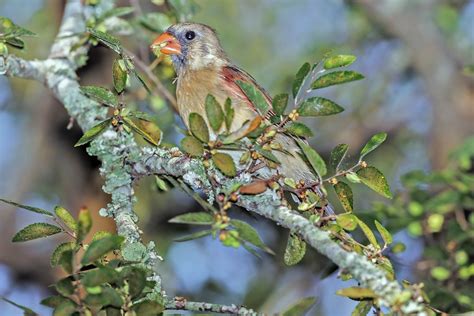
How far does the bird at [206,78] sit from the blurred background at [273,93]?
0.56ft

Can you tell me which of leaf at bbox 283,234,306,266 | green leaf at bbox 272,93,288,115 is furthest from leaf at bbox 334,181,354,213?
green leaf at bbox 272,93,288,115

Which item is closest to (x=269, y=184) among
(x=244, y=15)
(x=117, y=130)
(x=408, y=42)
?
(x=117, y=130)

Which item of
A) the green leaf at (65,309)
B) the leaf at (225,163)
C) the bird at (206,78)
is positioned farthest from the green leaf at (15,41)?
the green leaf at (65,309)

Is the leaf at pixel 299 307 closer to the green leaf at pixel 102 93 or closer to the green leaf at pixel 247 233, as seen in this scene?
the green leaf at pixel 247 233

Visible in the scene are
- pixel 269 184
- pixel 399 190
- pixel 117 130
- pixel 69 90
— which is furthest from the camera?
pixel 399 190

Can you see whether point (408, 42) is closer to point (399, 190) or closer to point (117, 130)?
point (399, 190)

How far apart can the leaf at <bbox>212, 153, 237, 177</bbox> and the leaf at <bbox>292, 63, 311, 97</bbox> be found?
0.31m

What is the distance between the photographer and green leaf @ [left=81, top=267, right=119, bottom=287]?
2242mm

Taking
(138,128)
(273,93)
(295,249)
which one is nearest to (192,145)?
(138,128)

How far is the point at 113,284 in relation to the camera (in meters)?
2.44

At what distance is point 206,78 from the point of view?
14.1 ft

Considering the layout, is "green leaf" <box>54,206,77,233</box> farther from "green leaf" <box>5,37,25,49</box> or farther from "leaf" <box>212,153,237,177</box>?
"green leaf" <box>5,37,25,49</box>

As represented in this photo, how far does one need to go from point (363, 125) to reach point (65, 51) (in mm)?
2988

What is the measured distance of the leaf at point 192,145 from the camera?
2.60 meters
